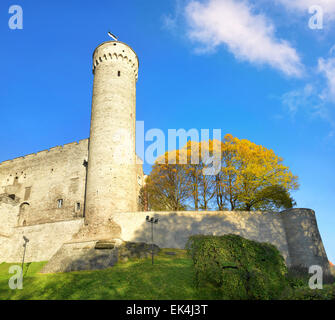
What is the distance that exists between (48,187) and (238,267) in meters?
22.4

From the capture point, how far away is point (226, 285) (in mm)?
10242

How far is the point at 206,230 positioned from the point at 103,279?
347 inches

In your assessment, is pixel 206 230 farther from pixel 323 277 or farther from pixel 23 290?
pixel 23 290

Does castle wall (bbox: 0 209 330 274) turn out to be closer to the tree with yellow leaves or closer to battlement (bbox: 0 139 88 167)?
the tree with yellow leaves

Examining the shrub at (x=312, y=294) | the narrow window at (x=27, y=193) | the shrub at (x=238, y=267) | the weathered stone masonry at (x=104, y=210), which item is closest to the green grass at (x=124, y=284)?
the shrub at (x=238, y=267)

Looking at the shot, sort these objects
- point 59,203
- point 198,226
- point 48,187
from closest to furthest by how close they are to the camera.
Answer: point 198,226 < point 59,203 < point 48,187

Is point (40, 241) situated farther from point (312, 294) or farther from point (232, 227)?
point (312, 294)

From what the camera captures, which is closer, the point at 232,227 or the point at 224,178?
the point at 232,227

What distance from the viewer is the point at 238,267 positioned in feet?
35.2

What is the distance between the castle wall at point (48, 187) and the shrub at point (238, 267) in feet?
53.7

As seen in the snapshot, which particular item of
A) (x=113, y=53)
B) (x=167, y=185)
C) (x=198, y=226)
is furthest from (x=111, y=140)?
(x=198, y=226)

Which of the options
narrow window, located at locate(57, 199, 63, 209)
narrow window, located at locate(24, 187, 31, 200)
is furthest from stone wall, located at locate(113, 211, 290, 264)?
narrow window, located at locate(24, 187, 31, 200)

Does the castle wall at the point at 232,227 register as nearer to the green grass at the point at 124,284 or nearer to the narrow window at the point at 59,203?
the green grass at the point at 124,284
